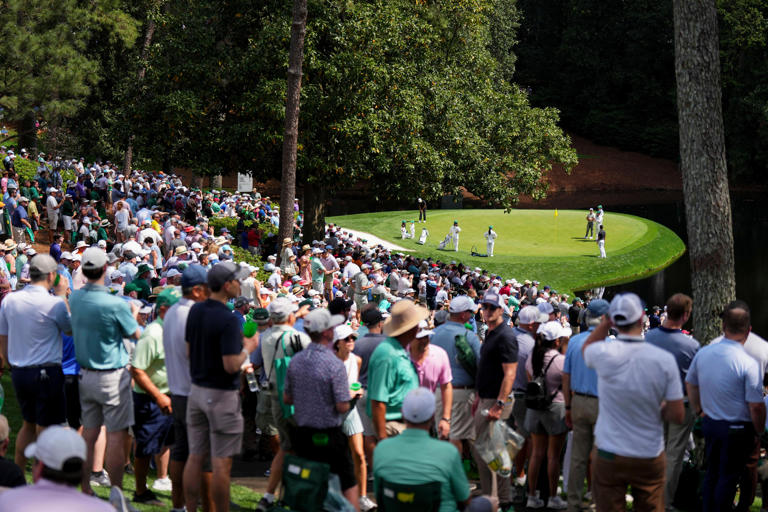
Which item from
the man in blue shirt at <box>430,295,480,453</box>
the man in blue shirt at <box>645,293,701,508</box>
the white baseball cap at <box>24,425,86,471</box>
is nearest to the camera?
the white baseball cap at <box>24,425,86,471</box>

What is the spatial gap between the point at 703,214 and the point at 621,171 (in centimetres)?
6830

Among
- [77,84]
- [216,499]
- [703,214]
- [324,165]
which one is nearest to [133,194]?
[77,84]

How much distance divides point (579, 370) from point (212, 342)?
329cm

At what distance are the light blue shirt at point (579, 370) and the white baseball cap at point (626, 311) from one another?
168 cm

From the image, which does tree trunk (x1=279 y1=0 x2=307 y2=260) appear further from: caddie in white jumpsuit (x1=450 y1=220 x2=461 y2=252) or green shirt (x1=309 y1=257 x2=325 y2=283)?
caddie in white jumpsuit (x1=450 y1=220 x2=461 y2=252)

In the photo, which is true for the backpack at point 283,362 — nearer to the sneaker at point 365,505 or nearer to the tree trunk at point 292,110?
the sneaker at point 365,505

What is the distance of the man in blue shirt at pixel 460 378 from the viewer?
817 centimetres

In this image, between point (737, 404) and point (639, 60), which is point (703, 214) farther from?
point (639, 60)

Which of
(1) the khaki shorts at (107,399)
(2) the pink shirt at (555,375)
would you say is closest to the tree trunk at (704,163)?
(2) the pink shirt at (555,375)

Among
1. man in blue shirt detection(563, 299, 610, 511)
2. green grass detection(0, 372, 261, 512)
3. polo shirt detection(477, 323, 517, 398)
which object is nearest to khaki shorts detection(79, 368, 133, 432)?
green grass detection(0, 372, 261, 512)

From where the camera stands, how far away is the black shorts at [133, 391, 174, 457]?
7734 millimetres

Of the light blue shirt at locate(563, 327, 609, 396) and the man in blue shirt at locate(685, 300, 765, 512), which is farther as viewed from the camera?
the light blue shirt at locate(563, 327, 609, 396)

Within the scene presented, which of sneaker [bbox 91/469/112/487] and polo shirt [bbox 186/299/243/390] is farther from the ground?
polo shirt [bbox 186/299/243/390]

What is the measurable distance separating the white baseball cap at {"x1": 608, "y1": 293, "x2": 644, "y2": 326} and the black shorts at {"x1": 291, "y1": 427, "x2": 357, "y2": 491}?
7.37 feet
